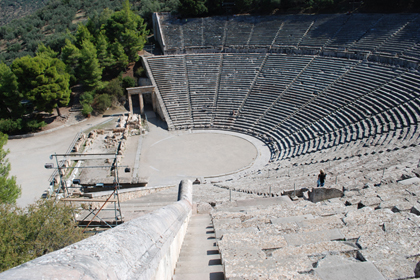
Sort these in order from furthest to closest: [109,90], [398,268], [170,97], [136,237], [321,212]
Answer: [109,90], [170,97], [321,212], [398,268], [136,237]

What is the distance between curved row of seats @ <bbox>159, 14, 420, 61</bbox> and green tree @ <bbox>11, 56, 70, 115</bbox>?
11.8 m

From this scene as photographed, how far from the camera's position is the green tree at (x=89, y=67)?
31.0 m

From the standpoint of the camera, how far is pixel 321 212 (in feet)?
21.9

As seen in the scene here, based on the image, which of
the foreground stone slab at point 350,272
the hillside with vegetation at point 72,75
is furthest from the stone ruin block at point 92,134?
the foreground stone slab at point 350,272

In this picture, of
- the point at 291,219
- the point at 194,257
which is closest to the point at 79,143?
the point at 291,219

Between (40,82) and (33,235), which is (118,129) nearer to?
(40,82)

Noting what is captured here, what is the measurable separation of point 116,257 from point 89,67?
31297 millimetres

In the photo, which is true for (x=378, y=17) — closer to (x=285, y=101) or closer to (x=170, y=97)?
(x=285, y=101)

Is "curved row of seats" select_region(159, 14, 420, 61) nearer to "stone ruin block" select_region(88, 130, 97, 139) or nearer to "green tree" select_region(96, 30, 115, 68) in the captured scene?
"green tree" select_region(96, 30, 115, 68)

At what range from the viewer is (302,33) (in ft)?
111

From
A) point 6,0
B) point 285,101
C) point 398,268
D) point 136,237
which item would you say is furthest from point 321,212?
point 6,0

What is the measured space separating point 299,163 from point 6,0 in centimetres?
10026

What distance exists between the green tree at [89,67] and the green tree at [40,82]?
9.13 ft

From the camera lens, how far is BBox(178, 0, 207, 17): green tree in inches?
1506
